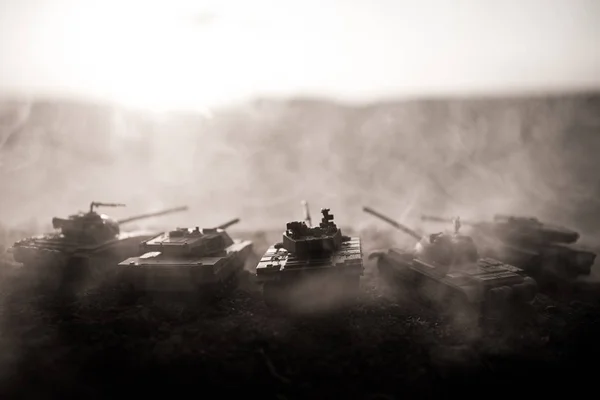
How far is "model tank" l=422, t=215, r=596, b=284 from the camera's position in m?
10.7

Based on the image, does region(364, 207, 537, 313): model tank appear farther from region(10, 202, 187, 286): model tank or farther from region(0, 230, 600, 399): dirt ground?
region(10, 202, 187, 286): model tank

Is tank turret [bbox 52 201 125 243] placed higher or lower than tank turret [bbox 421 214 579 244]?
higher

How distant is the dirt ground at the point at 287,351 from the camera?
6652 millimetres

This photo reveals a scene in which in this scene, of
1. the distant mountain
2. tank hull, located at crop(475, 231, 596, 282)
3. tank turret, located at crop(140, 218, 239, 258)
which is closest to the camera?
tank turret, located at crop(140, 218, 239, 258)

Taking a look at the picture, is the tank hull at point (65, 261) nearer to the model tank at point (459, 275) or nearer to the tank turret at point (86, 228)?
the tank turret at point (86, 228)

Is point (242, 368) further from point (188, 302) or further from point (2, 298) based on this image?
point (2, 298)

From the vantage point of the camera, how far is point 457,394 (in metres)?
6.39

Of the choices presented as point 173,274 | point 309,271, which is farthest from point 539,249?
point 173,274

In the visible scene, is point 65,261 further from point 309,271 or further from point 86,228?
point 309,271

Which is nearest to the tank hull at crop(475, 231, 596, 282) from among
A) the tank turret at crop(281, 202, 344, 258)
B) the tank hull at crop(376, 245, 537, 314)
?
the tank hull at crop(376, 245, 537, 314)

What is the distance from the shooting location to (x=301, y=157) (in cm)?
2191

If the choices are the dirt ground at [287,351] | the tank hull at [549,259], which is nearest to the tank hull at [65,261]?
the dirt ground at [287,351]

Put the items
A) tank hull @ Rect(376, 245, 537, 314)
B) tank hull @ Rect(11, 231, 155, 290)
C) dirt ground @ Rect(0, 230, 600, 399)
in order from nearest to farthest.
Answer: dirt ground @ Rect(0, 230, 600, 399) < tank hull @ Rect(376, 245, 537, 314) < tank hull @ Rect(11, 231, 155, 290)

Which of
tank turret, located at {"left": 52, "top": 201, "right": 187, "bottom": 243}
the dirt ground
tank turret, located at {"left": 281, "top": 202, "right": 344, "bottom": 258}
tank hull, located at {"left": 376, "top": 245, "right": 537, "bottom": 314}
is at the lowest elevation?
the dirt ground
